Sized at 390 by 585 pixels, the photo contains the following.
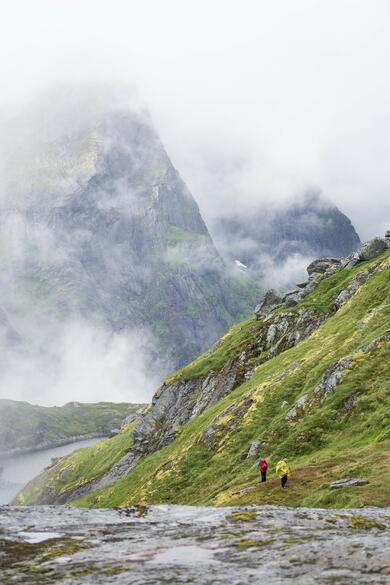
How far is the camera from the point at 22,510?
36625mm

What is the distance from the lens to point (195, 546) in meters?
26.4

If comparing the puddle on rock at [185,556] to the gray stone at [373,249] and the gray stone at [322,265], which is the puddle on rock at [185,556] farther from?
the gray stone at [322,265]

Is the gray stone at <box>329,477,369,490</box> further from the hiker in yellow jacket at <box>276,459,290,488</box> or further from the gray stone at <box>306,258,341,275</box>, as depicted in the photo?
the gray stone at <box>306,258,341,275</box>

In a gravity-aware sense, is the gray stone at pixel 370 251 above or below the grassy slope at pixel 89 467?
above

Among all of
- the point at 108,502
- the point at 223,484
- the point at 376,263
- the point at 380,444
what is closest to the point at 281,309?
the point at 376,263

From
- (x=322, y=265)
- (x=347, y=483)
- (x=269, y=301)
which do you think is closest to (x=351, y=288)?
(x=269, y=301)

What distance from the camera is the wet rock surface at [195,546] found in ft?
69.3

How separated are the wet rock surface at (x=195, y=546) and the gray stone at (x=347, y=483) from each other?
25.4 ft

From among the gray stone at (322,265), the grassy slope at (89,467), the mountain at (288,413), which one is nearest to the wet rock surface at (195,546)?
the mountain at (288,413)

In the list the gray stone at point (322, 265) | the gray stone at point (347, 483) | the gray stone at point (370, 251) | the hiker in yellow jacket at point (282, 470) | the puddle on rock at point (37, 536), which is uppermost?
the gray stone at point (322, 265)

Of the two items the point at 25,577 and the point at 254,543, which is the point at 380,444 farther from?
the point at 25,577

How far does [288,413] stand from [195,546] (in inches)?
2150

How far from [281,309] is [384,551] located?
5095 inches

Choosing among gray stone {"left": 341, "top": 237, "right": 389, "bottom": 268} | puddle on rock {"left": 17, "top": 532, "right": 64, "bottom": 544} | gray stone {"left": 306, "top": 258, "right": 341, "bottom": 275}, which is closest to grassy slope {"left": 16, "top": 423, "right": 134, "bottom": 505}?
gray stone {"left": 306, "top": 258, "right": 341, "bottom": 275}
